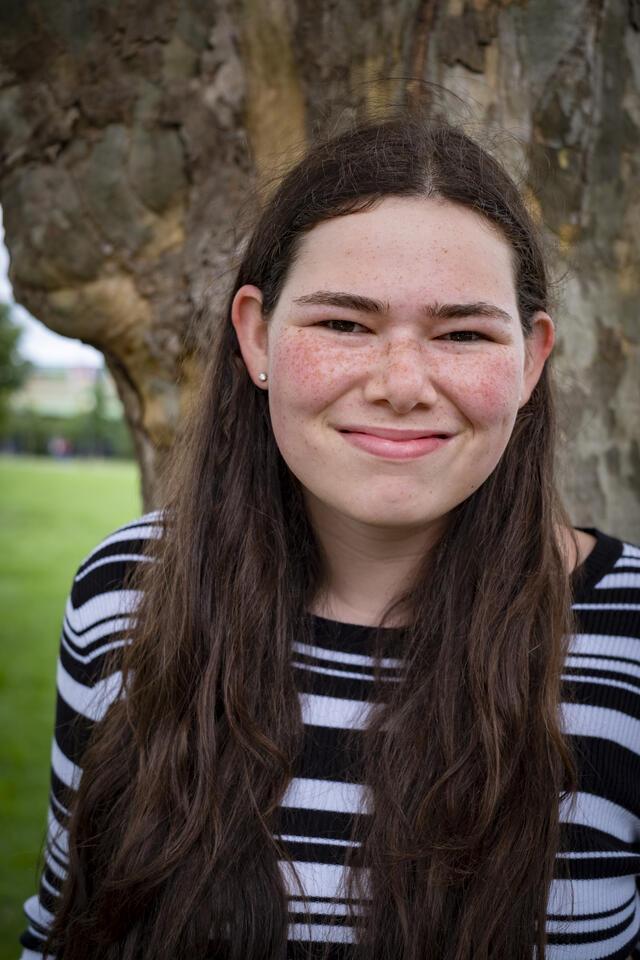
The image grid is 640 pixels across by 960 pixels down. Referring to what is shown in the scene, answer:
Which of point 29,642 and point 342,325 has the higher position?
point 342,325

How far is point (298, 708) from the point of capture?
69.2 inches

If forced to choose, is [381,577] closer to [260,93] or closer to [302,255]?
[302,255]

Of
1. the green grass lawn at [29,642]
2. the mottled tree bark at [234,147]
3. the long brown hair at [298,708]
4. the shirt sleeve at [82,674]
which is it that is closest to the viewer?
the long brown hair at [298,708]

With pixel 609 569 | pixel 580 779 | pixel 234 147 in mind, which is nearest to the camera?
pixel 580 779

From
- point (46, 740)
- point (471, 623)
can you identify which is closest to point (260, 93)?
point (471, 623)

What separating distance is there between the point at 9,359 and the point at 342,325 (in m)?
28.0

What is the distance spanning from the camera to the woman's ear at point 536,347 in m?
1.76

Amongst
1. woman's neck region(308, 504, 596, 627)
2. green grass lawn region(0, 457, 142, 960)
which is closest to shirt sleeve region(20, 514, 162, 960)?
woman's neck region(308, 504, 596, 627)

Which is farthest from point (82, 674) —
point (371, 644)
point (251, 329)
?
point (251, 329)

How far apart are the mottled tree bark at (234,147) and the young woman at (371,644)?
Result: 40 cm

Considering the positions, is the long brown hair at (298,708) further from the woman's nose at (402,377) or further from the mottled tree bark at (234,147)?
the mottled tree bark at (234,147)

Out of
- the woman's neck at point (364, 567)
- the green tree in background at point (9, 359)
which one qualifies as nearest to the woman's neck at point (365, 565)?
the woman's neck at point (364, 567)

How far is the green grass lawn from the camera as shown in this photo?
4227mm

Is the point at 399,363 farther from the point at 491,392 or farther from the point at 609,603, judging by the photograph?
the point at 609,603
